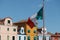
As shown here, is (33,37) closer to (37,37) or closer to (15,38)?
(37,37)

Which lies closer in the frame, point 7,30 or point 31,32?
point 7,30

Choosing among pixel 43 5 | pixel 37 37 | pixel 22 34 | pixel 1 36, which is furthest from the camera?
pixel 37 37

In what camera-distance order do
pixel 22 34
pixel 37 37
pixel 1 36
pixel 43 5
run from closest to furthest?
pixel 43 5 → pixel 1 36 → pixel 22 34 → pixel 37 37

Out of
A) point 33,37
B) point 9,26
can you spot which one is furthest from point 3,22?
point 33,37

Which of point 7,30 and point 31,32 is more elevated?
point 7,30

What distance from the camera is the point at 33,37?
57.9 meters

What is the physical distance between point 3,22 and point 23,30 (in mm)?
5569

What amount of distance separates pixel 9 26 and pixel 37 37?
9.47 meters

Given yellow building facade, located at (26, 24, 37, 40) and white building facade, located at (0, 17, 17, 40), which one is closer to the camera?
white building facade, located at (0, 17, 17, 40)

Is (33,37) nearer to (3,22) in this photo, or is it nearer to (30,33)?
(30,33)

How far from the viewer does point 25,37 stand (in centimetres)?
5594

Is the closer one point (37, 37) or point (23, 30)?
point (23, 30)

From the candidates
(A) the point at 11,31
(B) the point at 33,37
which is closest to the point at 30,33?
(B) the point at 33,37

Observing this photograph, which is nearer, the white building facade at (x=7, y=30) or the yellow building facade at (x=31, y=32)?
the white building facade at (x=7, y=30)
